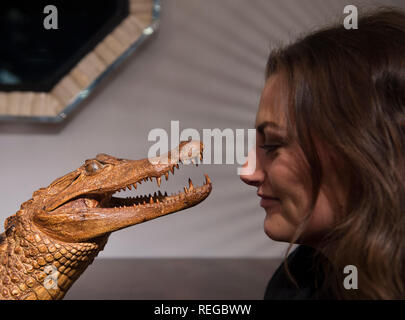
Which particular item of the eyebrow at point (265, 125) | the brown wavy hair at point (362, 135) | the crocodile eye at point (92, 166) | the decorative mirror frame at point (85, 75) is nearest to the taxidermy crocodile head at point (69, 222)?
the crocodile eye at point (92, 166)

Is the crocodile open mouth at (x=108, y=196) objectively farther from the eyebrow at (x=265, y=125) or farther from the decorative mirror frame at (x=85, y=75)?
the decorative mirror frame at (x=85, y=75)

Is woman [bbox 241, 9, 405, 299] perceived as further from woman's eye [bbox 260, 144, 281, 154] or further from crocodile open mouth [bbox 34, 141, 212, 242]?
crocodile open mouth [bbox 34, 141, 212, 242]

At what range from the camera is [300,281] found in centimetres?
69

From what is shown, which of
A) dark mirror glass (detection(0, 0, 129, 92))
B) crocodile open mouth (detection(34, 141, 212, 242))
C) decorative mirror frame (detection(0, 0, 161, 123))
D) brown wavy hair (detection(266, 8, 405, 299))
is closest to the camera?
brown wavy hair (detection(266, 8, 405, 299))

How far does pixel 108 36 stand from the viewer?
1.13 metres

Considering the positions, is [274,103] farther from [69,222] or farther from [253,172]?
[69,222]

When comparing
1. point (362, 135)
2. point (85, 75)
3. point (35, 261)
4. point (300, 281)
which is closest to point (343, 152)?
point (362, 135)

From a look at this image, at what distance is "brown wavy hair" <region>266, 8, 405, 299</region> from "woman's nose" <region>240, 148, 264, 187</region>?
11cm

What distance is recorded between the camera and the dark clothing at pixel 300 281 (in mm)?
615

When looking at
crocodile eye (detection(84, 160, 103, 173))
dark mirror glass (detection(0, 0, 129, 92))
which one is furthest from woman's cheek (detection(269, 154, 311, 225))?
dark mirror glass (detection(0, 0, 129, 92))

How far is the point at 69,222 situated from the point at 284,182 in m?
0.42

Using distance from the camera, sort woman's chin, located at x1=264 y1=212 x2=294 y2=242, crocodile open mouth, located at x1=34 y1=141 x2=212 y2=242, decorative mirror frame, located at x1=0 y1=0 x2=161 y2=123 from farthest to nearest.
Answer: decorative mirror frame, located at x1=0 y1=0 x2=161 y2=123, crocodile open mouth, located at x1=34 y1=141 x2=212 y2=242, woman's chin, located at x1=264 y1=212 x2=294 y2=242

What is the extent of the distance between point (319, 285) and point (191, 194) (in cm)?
26

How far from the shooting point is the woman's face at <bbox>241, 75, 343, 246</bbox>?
0.54m
